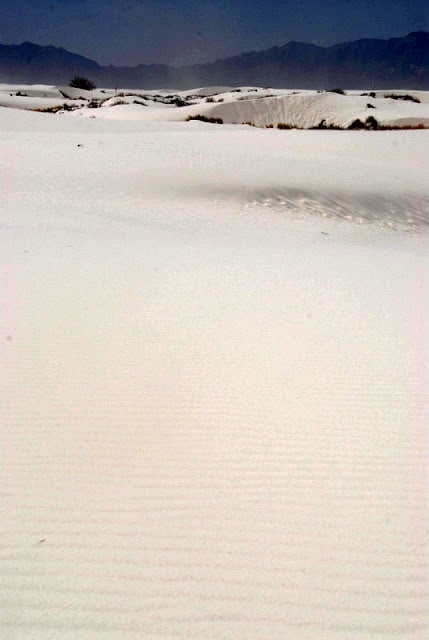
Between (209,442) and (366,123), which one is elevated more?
(366,123)

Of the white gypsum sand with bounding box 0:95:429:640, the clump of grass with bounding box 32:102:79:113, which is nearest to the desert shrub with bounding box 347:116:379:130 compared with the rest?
the clump of grass with bounding box 32:102:79:113

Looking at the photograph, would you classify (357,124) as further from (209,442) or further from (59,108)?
(209,442)

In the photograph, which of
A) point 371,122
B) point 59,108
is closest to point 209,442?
point 371,122

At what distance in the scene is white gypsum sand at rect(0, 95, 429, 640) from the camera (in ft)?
7.82

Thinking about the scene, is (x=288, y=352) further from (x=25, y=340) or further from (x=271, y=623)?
(x=271, y=623)

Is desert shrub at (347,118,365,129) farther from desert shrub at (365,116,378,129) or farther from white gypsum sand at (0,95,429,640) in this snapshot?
white gypsum sand at (0,95,429,640)

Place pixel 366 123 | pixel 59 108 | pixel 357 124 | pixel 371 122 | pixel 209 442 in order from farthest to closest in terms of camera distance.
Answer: pixel 59 108 → pixel 357 124 → pixel 366 123 → pixel 371 122 → pixel 209 442

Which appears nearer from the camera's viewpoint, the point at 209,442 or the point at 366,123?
the point at 209,442

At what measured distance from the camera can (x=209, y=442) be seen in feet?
11.2

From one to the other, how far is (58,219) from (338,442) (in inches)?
295

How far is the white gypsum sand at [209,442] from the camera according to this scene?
2.38 metres

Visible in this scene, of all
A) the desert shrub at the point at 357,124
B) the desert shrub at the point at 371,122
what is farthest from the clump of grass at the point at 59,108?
the desert shrub at the point at 371,122

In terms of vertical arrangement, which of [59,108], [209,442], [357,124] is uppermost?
[59,108]

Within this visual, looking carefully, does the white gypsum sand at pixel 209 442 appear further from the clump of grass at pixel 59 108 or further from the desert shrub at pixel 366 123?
the clump of grass at pixel 59 108
